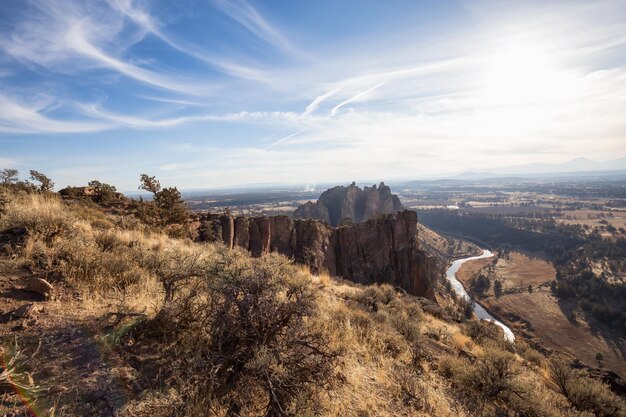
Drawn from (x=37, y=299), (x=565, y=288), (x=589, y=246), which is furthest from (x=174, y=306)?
(x=589, y=246)

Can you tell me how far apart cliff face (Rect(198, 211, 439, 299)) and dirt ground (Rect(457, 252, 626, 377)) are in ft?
65.0

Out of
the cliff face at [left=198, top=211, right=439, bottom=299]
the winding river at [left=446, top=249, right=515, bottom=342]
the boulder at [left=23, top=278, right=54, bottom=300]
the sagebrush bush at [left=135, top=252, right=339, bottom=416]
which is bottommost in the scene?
the winding river at [left=446, top=249, right=515, bottom=342]

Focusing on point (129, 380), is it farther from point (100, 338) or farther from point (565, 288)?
point (565, 288)

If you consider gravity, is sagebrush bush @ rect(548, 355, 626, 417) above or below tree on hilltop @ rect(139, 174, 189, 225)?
below

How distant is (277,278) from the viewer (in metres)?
5.38

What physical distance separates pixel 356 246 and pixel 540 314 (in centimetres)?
3774

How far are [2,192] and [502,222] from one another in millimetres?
158239

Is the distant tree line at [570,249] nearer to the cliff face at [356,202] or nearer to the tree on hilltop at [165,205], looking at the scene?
the cliff face at [356,202]

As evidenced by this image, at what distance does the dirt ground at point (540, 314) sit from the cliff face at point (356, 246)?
19.8m

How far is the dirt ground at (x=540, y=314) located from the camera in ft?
127

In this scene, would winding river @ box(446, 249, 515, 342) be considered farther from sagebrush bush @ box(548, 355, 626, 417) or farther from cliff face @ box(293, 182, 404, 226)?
sagebrush bush @ box(548, 355, 626, 417)

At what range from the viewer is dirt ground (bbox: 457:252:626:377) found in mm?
38625

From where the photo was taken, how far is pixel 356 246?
37875mm

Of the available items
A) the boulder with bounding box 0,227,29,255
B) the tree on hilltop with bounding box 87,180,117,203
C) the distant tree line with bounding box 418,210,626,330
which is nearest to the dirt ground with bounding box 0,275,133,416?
the boulder with bounding box 0,227,29,255
